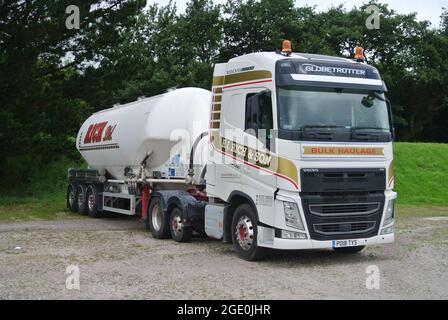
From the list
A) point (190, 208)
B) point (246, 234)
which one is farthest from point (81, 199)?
point (246, 234)

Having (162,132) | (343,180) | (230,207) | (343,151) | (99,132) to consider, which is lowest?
(230,207)

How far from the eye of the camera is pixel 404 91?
4750 centimetres

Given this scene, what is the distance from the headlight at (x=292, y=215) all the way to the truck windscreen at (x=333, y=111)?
1.20 metres

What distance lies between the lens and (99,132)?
17.5 m

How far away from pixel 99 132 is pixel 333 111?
30.8 ft

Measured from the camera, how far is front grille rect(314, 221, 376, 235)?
976 cm

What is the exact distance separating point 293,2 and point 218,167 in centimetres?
3240

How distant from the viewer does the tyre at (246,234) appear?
33.5 ft

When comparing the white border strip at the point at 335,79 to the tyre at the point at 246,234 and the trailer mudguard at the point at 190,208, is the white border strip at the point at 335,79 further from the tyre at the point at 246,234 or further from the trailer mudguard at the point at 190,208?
the trailer mudguard at the point at 190,208

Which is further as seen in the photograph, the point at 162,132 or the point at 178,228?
the point at 162,132

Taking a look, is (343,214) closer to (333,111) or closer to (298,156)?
(298,156)

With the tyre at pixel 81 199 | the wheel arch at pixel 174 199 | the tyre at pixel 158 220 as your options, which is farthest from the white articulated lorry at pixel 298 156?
the tyre at pixel 81 199

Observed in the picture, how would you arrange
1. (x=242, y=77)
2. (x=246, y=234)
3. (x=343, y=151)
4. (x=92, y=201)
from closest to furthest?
(x=343, y=151), (x=246, y=234), (x=242, y=77), (x=92, y=201)

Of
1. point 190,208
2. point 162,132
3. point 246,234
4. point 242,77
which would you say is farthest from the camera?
point 162,132
